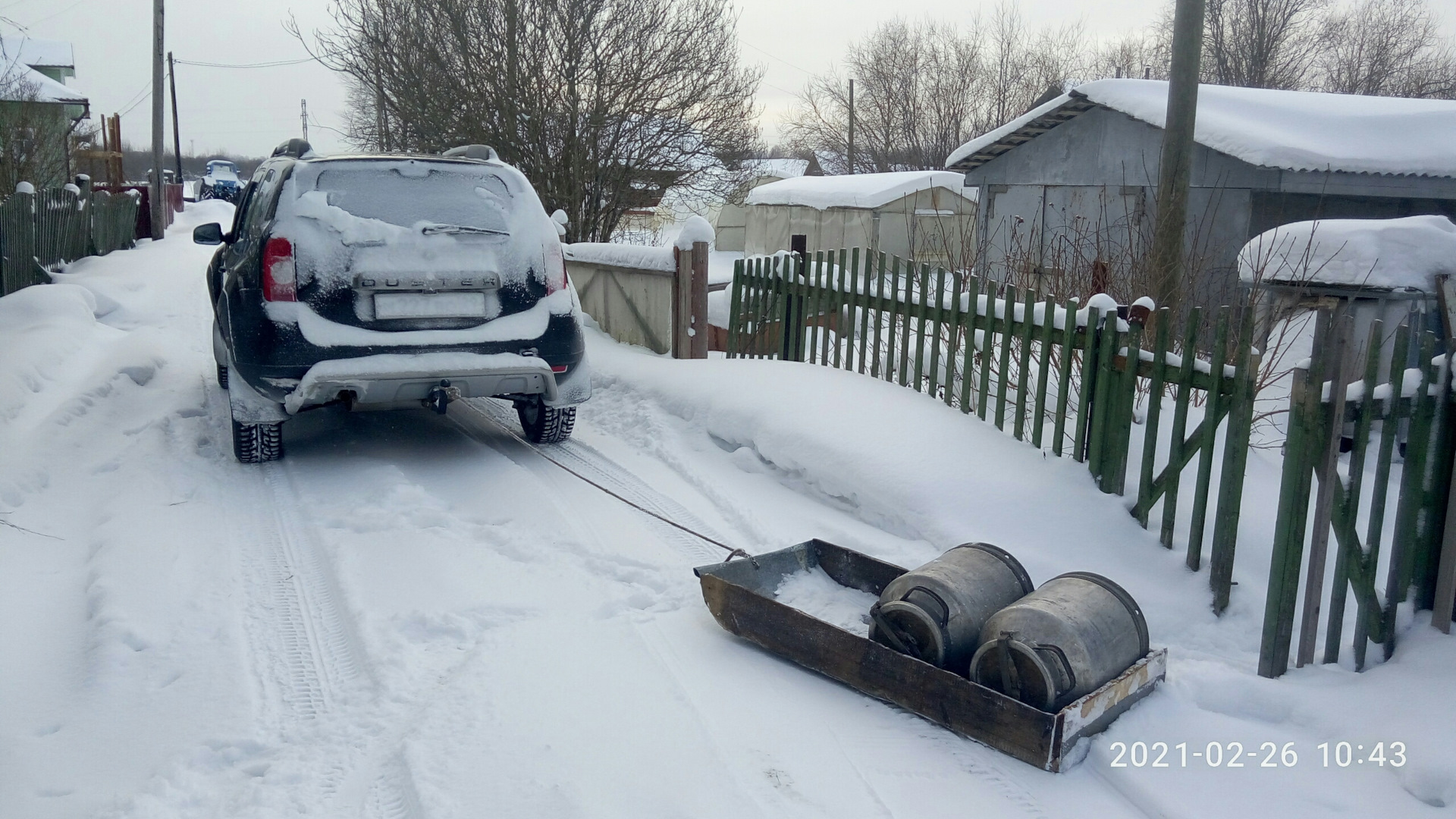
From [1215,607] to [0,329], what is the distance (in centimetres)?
1091

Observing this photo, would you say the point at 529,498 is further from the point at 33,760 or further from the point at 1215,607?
the point at 1215,607

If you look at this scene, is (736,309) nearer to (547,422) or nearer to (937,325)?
(547,422)

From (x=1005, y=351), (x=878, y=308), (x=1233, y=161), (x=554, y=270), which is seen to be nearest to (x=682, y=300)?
(x=878, y=308)

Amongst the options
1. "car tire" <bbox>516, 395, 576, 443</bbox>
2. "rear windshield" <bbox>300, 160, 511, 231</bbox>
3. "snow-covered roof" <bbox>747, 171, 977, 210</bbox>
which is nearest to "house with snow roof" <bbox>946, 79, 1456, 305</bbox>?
"car tire" <bbox>516, 395, 576, 443</bbox>

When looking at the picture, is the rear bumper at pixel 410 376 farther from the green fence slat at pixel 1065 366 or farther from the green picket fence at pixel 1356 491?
the green picket fence at pixel 1356 491

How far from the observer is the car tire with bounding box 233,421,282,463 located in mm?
6059

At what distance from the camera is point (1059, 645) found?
3.34 metres

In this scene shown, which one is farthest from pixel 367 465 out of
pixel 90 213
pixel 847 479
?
pixel 90 213

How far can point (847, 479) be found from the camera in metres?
5.55

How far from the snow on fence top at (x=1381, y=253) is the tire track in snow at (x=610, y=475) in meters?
3.48

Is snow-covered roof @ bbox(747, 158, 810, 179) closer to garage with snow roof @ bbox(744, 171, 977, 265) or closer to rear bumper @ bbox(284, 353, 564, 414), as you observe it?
garage with snow roof @ bbox(744, 171, 977, 265)

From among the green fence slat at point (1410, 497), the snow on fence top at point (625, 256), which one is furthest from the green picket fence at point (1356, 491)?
the snow on fence top at point (625, 256)

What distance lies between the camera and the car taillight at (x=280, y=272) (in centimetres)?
549

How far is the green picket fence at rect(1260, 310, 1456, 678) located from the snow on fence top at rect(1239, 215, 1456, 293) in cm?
169
